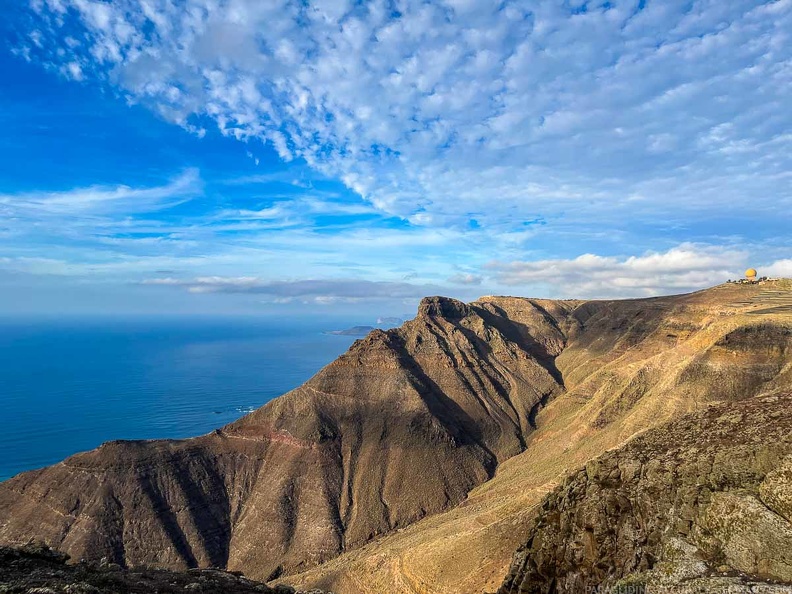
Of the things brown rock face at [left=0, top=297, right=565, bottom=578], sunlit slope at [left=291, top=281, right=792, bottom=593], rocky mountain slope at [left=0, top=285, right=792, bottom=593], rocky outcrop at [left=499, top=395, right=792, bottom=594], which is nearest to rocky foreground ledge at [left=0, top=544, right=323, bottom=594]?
rocky outcrop at [left=499, top=395, right=792, bottom=594]

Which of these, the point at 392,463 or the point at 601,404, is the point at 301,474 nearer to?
the point at 392,463

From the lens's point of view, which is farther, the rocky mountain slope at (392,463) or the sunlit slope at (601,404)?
the rocky mountain slope at (392,463)

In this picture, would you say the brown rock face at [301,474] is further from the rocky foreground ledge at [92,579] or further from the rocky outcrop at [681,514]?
the rocky outcrop at [681,514]

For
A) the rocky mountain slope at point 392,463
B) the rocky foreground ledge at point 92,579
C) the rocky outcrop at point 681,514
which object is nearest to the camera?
the rocky outcrop at point 681,514

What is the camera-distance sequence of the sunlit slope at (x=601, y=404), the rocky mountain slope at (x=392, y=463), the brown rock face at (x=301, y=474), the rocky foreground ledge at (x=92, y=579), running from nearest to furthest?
the rocky foreground ledge at (x=92, y=579), the sunlit slope at (x=601, y=404), the rocky mountain slope at (x=392, y=463), the brown rock face at (x=301, y=474)

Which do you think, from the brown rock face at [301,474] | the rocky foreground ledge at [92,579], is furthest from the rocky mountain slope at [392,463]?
the rocky foreground ledge at [92,579]
